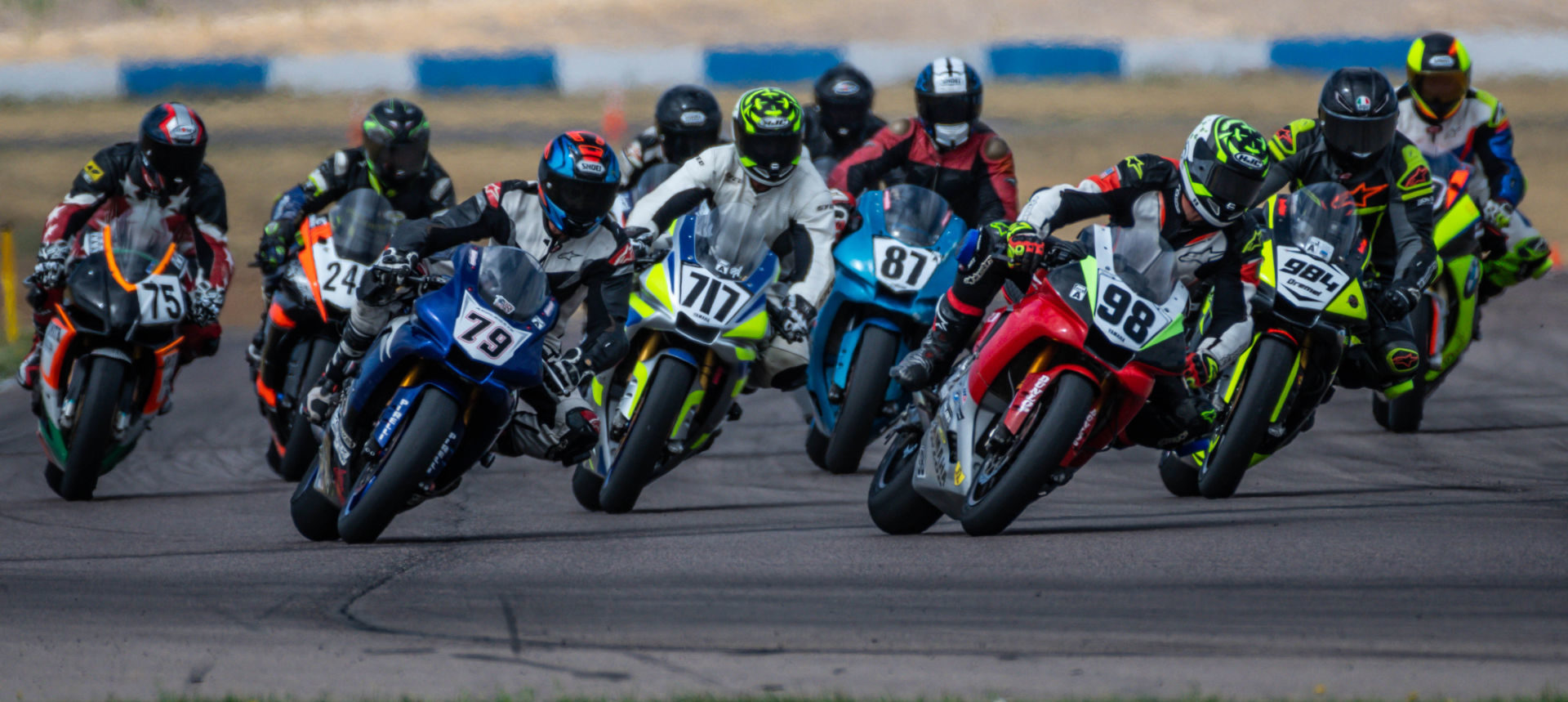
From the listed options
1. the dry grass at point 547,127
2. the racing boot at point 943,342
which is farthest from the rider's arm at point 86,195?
the dry grass at point 547,127

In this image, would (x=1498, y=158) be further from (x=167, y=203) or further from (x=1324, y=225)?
(x=167, y=203)

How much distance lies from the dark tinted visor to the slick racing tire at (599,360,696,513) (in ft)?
11.2

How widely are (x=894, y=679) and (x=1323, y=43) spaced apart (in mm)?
28741

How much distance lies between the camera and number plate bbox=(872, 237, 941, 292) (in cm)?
922

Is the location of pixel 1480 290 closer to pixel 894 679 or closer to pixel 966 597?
pixel 966 597

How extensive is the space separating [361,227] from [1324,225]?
462cm

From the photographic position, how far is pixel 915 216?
9.51m

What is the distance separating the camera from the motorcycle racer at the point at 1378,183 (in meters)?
Result: 8.87

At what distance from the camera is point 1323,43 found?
103 feet

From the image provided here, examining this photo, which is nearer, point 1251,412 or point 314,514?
point 314,514

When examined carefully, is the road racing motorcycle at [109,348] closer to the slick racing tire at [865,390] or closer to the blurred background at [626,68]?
the slick racing tire at [865,390]

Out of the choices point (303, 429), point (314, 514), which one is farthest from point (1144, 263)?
point (303, 429)

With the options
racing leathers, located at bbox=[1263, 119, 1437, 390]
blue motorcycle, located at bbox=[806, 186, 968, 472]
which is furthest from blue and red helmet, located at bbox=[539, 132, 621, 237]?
racing leathers, located at bbox=[1263, 119, 1437, 390]

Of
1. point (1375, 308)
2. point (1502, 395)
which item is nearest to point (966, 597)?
point (1375, 308)
